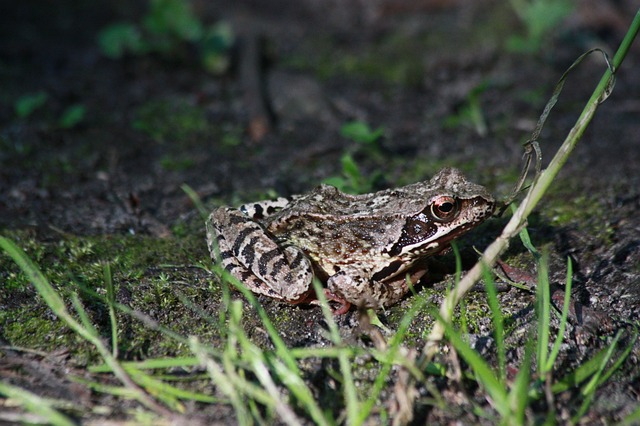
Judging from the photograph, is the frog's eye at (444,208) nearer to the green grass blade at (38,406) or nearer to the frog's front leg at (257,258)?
the frog's front leg at (257,258)

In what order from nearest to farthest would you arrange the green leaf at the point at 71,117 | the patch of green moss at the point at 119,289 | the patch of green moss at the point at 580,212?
1. the patch of green moss at the point at 119,289
2. the patch of green moss at the point at 580,212
3. the green leaf at the point at 71,117

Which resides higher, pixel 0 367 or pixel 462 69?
pixel 462 69

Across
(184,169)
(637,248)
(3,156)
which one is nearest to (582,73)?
(637,248)

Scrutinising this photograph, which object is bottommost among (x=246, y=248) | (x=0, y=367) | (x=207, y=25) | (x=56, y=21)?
(x=0, y=367)

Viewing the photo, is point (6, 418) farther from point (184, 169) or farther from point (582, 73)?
point (582, 73)

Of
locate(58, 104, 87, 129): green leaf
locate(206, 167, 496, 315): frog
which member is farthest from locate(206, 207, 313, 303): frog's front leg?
locate(58, 104, 87, 129): green leaf

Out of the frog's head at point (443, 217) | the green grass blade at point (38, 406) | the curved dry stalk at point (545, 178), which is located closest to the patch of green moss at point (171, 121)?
the frog's head at point (443, 217)

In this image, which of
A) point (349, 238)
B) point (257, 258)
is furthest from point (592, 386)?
point (257, 258)
